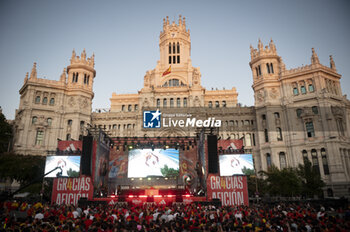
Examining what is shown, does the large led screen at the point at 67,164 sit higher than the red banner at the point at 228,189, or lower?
higher

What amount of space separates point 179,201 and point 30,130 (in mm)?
38047

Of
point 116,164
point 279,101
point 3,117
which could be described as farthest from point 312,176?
point 3,117

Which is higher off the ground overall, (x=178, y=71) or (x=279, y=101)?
(x=178, y=71)

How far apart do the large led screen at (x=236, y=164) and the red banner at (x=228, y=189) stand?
6380 mm

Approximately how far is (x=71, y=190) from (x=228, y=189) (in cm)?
1657

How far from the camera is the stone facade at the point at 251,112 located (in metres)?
44.3

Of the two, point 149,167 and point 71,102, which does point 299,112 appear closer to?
point 149,167

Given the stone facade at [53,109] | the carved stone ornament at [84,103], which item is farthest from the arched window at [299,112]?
the carved stone ornament at [84,103]

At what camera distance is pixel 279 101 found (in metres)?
49.3

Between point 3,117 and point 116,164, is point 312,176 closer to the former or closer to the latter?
point 116,164

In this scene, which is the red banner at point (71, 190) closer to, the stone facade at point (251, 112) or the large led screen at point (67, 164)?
the large led screen at point (67, 164)

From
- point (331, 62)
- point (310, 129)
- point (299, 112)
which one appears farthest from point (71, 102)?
point (331, 62)

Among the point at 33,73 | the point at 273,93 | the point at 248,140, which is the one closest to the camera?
the point at 273,93

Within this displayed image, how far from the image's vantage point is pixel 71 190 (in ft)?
83.3
